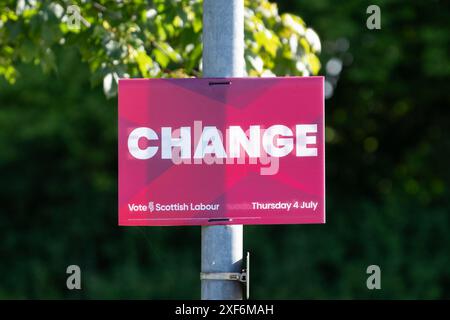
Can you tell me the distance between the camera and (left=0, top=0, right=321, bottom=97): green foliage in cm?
658

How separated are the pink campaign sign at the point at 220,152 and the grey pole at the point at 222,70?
0.07 metres

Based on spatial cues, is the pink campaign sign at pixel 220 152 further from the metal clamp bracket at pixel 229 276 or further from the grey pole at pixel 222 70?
the metal clamp bracket at pixel 229 276

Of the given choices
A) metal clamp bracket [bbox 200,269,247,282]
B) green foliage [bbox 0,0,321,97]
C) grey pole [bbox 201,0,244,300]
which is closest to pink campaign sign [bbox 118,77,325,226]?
grey pole [bbox 201,0,244,300]

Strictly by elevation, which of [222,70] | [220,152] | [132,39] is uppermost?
[132,39]

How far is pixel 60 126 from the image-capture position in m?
18.6

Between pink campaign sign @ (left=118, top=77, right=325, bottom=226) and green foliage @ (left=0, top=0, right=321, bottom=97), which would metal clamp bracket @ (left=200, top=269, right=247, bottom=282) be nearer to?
pink campaign sign @ (left=118, top=77, right=325, bottom=226)

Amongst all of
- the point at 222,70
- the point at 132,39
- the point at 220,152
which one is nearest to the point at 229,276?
the point at 220,152

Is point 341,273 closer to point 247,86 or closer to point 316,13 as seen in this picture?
point 316,13

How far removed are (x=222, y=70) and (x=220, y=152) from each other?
0.34 metres

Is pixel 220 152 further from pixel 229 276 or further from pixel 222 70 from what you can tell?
pixel 229 276

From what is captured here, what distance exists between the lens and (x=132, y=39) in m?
6.70

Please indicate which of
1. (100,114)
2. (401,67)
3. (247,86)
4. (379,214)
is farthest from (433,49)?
(247,86)

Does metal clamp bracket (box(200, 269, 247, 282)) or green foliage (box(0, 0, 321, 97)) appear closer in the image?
metal clamp bracket (box(200, 269, 247, 282))

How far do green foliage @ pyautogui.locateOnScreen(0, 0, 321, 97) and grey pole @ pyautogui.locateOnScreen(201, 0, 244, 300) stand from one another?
2.18 m
